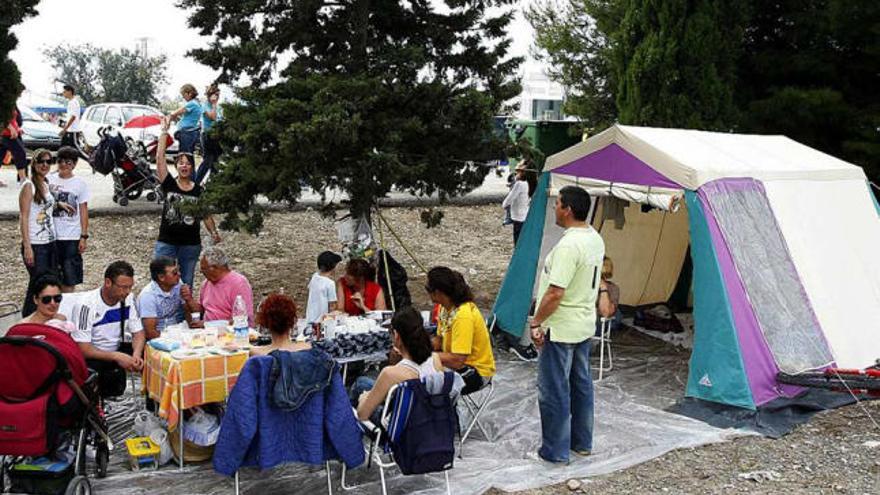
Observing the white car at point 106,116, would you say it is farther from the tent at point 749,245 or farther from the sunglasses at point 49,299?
the sunglasses at point 49,299

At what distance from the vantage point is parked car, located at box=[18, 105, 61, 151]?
18.3 metres

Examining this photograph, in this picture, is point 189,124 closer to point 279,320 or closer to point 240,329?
point 240,329

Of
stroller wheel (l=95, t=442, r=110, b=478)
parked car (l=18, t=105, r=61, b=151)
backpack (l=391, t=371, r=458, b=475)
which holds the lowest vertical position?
stroller wheel (l=95, t=442, r=110, b=478)

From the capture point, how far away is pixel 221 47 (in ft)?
25.5

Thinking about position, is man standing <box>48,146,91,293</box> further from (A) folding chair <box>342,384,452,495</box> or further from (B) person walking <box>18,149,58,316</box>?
(A) folding chair <box>342,384,452,495</box>

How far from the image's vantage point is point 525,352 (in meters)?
7.62

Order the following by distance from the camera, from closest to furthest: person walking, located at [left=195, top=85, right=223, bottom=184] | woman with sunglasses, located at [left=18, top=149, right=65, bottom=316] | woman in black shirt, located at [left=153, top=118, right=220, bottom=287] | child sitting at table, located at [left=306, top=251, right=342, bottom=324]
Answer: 1. child sitting at table, located at [left=306, top=251, right=342, bottom=324]
2. woman with sunglasses, located at [left=18, top=149, right=65, bottom=316]
3. woman in black shirt, located at [left=153, top=118, right=220, bottom=287]
4. person walking, located at [left=195, top=85, right=223, bottom=184]

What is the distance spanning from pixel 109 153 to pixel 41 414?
7472 millimetres

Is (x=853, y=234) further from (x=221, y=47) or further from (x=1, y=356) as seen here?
(x=1, y=356)

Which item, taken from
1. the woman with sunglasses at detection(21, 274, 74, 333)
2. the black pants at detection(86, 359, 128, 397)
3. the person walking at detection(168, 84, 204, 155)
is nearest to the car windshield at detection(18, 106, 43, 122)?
the person walking at detection(168, 84, 204, 155)

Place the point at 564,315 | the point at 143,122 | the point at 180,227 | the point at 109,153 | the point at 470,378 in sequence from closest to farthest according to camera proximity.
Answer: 1. the point at 564,315
2. the point at 470,378
3. the point at 180,227
4. the point at 109,153
5. the point at 143,122

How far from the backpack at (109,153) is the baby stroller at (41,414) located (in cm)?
696

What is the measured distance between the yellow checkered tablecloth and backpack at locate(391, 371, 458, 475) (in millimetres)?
1009

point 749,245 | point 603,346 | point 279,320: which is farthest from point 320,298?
point 749,245
